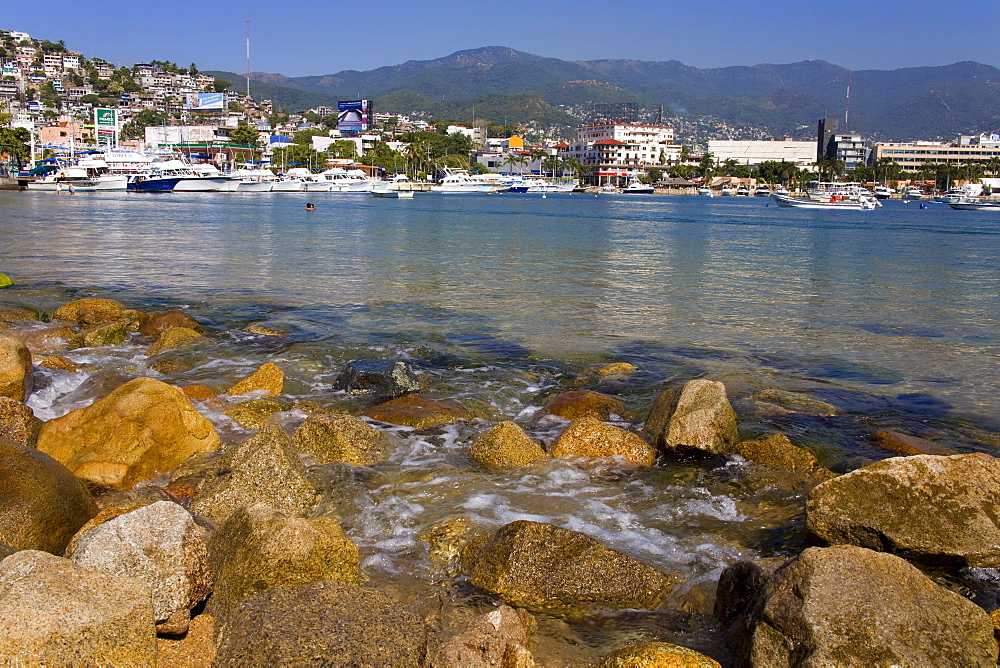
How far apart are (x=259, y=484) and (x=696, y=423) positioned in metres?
3.69

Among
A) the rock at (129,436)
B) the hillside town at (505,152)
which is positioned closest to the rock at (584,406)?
the rock at (129,436)

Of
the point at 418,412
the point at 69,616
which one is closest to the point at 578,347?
the point at 418,412

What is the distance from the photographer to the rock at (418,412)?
7.52 m

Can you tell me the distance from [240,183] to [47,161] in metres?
26.8

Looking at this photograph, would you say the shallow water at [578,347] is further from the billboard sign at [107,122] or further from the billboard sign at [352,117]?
the billboard sign at [352,117]

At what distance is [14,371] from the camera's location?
23.9 feet

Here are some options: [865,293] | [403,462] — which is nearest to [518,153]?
[865,293]

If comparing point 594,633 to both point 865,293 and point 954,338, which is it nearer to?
point 954,338

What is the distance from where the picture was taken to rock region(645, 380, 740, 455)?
21.5 ft

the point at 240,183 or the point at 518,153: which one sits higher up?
the point at 518,153

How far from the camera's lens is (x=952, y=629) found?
10.8ft

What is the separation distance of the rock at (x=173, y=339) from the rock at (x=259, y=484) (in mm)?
5571

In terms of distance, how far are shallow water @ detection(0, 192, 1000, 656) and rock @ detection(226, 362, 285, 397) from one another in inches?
21.6

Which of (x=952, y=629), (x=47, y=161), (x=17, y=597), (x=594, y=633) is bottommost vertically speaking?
(x=594, y=633)
